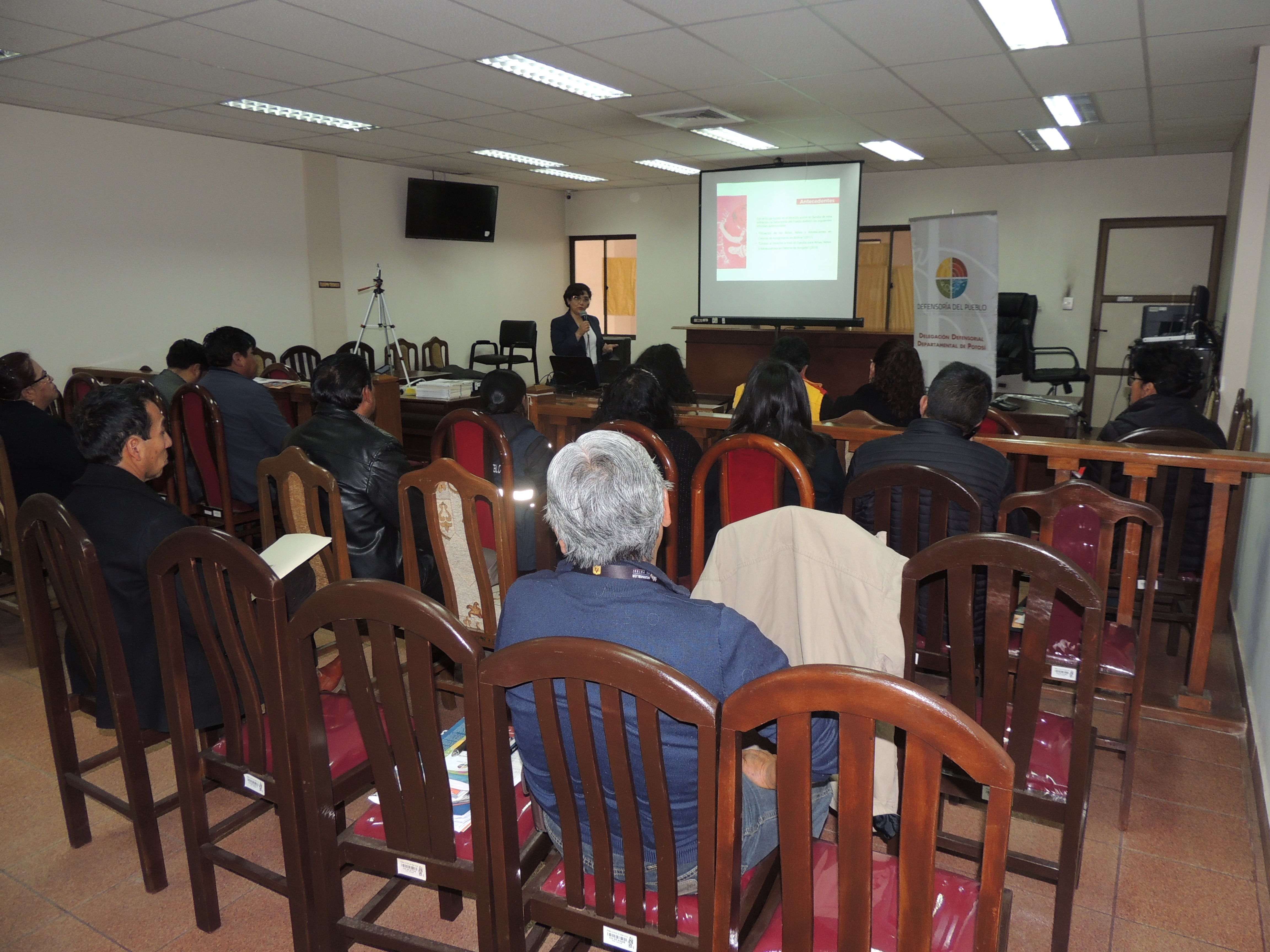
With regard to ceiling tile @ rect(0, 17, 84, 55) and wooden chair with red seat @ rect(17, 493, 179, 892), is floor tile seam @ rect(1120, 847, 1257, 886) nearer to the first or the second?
wooden chair with red seat @ rect(17, 493, 179, 892)

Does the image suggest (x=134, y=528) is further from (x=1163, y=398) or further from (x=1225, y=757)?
(x=1163, y=398)

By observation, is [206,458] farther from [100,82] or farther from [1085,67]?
[1085,67]

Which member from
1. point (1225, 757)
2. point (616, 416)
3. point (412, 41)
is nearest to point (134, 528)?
point (616, 416)

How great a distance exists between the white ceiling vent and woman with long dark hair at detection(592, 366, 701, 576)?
3525mm

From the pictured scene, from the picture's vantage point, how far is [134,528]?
1721 mm

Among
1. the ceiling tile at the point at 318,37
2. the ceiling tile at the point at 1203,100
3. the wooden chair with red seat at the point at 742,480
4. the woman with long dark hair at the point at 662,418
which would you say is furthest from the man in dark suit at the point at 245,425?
the ceiling tile at the point at 1203,100

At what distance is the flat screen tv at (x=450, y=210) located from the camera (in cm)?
848

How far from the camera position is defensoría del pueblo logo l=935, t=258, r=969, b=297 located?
13.3 ft

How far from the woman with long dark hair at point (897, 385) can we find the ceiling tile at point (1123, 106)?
282 centimetres

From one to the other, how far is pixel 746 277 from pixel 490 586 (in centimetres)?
616

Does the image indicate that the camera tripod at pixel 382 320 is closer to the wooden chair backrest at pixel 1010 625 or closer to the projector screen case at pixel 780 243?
the projector screen case at pixel 780 243

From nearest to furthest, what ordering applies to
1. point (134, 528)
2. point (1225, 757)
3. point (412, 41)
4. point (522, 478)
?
point (134, 528) → point (1225, 757) → point (522, 478) → point (412, 41)

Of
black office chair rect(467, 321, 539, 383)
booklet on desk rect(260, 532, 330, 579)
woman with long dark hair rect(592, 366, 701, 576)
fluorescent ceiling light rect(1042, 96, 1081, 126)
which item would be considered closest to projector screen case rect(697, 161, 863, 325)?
fluorescent ceiling light rect(1042, 96, 1081, 126)

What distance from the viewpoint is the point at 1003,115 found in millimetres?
5742
